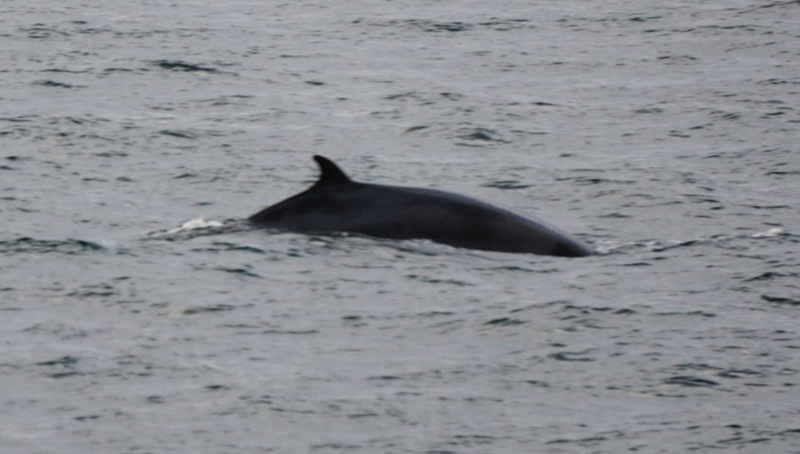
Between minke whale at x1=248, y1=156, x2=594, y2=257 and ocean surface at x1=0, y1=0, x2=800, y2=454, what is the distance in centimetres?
18

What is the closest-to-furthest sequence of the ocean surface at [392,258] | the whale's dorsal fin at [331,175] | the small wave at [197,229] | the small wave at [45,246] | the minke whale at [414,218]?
the ocean surface at [392,258] < the whale's dorsal fin at [331,175] < the minke whale at [414,218] < the small wave at [45,246] < the small wave at [197,229]

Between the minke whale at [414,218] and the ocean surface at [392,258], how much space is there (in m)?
0.18

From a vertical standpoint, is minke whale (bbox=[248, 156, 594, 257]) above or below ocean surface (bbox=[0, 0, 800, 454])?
above

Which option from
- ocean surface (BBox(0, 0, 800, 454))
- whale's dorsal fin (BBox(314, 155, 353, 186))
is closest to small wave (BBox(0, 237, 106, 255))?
ocean surface (BBox(0, 0, 800, 454))

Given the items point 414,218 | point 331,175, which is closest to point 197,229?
point 331,175

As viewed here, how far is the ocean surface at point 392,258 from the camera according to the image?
11.3 m

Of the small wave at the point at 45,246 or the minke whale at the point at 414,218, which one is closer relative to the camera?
the minke whale at the point at 414,218

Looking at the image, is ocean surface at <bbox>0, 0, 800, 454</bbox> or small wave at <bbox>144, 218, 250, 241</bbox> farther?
small wave at <bbox>144, 218, 250, 241</bbox>

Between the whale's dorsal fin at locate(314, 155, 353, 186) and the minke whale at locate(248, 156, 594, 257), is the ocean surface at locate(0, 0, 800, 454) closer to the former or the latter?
the minke whale at locate(248, 156, 594, 257)

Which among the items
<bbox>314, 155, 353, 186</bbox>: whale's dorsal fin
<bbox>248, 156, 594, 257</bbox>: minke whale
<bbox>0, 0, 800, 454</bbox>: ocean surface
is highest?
<bbox>314, 155, 353, 186</bbox>: whale's dorsal fin

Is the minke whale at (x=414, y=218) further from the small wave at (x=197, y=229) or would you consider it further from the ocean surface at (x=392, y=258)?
the small wave at (x=197, y=229)

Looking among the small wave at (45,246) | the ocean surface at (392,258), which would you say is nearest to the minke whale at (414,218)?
the ocean surface at (392,258)

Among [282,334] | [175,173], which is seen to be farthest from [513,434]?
[175,173]

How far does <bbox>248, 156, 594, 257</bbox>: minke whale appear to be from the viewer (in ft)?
49.9
